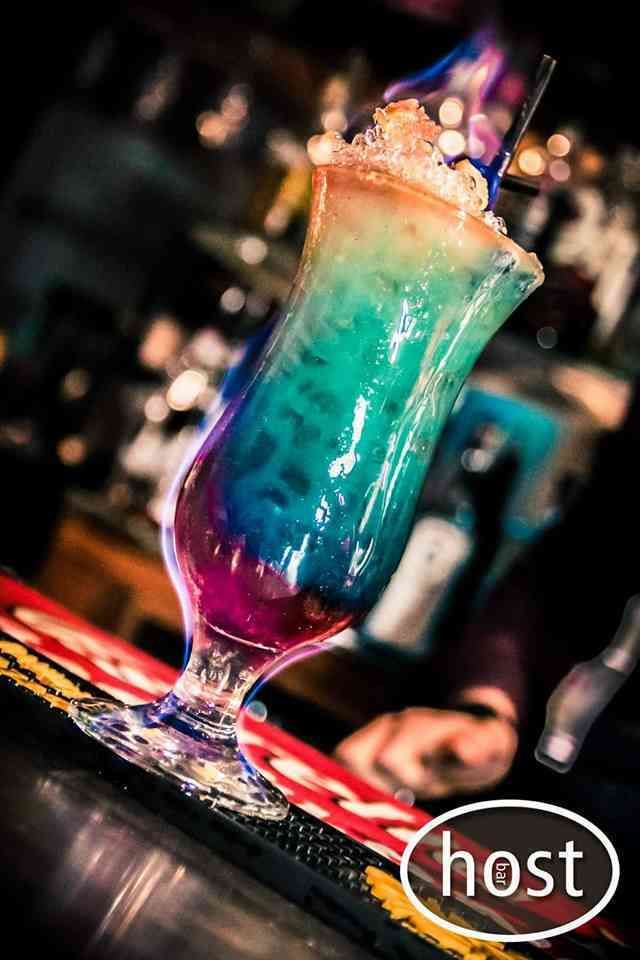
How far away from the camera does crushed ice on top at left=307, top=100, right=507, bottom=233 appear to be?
696 millimetres

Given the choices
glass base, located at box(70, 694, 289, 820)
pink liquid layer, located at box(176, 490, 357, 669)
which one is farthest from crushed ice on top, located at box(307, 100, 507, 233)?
glass base, located at box(70, 694, 289, 820)

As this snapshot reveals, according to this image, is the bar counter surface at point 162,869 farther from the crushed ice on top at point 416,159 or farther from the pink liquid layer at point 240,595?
the crushed ice on top at point 416,159

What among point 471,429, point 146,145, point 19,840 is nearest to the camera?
point 19,840

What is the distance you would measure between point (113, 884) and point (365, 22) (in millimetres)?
2989

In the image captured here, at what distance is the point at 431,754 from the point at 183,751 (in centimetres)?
115

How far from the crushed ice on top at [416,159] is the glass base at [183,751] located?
41 centimetres

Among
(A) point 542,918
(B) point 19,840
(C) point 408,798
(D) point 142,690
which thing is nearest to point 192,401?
(C) point 408,798

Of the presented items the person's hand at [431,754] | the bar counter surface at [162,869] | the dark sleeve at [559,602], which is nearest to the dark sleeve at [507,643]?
the dark sleeve at [559,602]

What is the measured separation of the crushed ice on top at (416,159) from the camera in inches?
27.4

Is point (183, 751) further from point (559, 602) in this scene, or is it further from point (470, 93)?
point (470, 93)

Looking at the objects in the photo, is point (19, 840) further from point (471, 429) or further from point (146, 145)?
point (146, 145)

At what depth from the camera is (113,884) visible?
16.8 inches

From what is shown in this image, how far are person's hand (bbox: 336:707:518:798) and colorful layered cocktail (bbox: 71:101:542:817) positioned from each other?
3.32 ft

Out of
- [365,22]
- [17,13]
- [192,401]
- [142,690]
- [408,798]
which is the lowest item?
[408,798]
